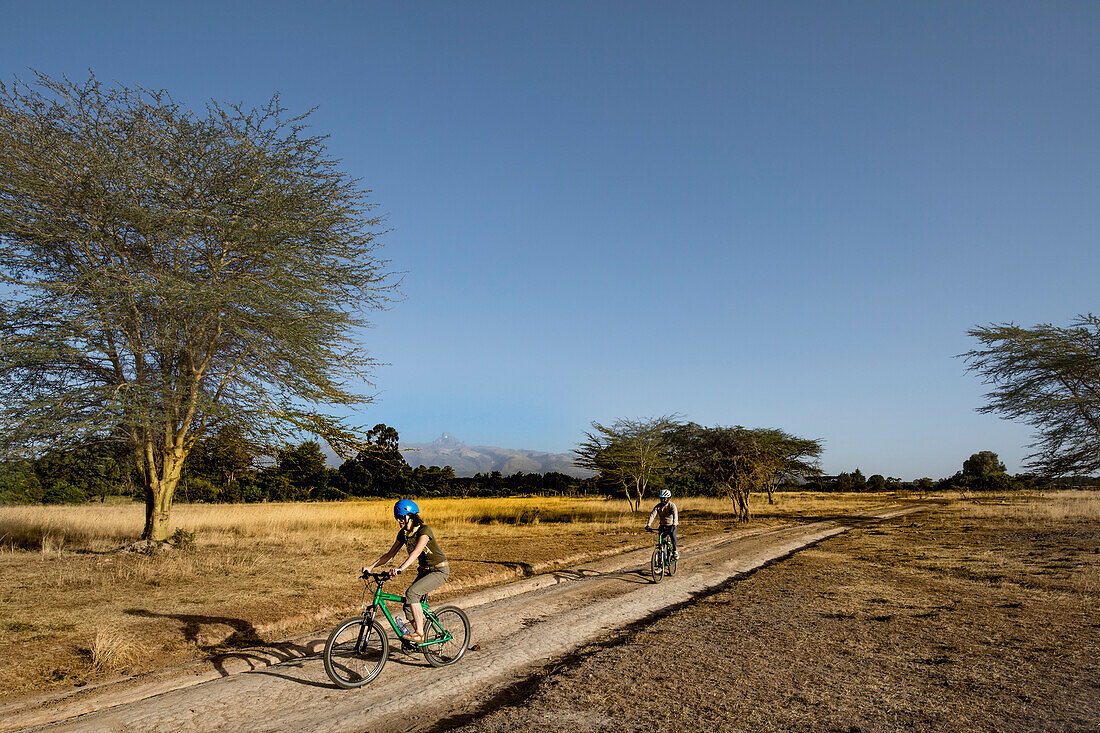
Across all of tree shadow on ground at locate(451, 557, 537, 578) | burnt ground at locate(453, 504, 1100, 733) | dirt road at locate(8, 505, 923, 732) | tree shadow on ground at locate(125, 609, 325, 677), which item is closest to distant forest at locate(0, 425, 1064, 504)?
tree shadow on ground at locate(451, 557, 537, 578)

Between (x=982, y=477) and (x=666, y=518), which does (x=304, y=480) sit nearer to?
(x=666, y=518)

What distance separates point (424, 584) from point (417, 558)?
318 millimetres

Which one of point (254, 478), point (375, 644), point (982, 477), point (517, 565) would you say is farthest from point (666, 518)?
point (982, 477)

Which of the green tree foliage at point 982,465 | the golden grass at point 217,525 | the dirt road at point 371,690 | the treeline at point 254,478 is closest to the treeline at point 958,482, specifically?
the green tree foliage at point 982,465

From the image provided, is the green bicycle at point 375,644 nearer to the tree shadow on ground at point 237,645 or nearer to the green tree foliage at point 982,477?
the tree shadow on ground at point 237,645

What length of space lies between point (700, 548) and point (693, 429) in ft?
55.5

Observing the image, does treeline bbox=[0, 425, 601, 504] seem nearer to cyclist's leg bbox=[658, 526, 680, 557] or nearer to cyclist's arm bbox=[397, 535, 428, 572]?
cyclist's leg bbox=[658, 526, 680, 557]

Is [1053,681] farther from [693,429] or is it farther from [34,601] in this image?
[693,429]

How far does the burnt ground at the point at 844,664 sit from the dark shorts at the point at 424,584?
1506mm

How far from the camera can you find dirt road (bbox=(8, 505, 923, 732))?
5.74 metres

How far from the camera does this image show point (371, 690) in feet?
21.7

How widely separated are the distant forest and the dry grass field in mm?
2045

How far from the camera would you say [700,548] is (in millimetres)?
20297

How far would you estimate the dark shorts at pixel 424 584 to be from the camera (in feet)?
23.1
